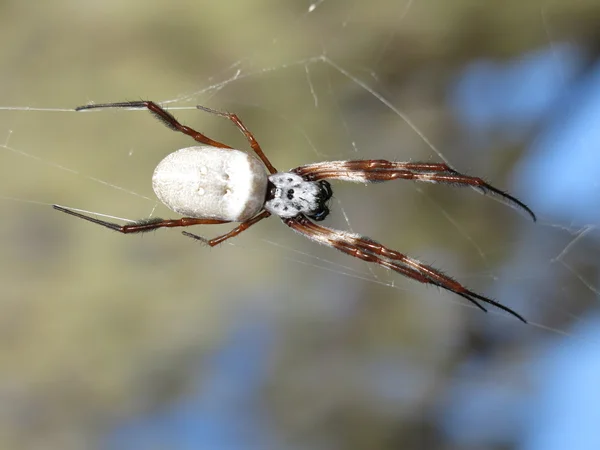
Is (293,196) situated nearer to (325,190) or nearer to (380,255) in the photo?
(325,190)

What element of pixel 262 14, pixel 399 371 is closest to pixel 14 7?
pixel 262 14

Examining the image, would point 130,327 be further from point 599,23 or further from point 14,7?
point 599,23

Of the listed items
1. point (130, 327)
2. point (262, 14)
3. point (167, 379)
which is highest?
point (262, 14)

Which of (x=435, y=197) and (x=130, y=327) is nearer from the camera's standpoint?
(x=130, y=327)

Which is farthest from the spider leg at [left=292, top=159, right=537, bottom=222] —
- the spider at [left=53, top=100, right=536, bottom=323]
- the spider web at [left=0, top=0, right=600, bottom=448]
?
the spider web at [left=0, top=0, right=600, bottom=448]

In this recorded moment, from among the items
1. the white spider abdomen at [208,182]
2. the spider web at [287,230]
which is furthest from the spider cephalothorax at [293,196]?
the spider web at [287,230]

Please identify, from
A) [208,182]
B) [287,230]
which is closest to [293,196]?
[208,182]
